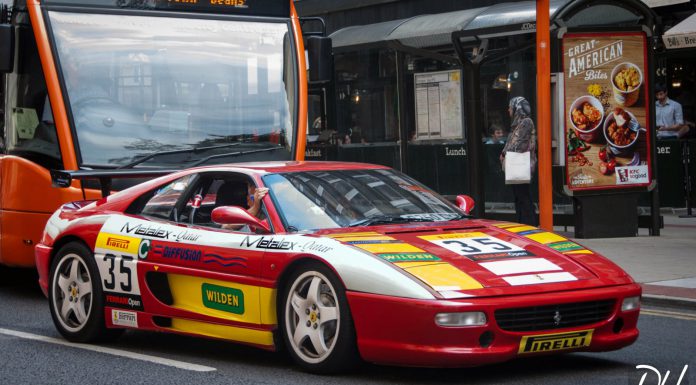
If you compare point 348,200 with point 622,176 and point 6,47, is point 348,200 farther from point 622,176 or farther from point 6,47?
point 622,176

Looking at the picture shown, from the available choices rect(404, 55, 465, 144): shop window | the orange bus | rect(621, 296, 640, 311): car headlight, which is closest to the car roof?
rect(621, 296, 640, 311): car headlight

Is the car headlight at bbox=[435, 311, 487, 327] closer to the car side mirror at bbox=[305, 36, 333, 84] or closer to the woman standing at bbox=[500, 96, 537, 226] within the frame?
the car side mirror at bbox=[305, 36, 333, 84]

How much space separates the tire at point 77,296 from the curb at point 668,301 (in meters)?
4.50

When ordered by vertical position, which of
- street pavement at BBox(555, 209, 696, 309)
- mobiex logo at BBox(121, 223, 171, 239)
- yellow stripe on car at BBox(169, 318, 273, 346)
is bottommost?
street pavement at BBox(555, 209, 696, 309)

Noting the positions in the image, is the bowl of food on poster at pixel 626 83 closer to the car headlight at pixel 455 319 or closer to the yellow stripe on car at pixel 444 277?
the yellow stripe on car at pixel 444 277

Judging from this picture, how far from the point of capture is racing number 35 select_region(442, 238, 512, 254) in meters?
7.15

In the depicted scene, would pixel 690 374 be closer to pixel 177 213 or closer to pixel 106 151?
pixel 177 213

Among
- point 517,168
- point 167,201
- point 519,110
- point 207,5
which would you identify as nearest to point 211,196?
point 167,201

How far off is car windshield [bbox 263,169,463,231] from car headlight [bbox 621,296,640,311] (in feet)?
4.77

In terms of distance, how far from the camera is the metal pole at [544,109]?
1284 centimetres

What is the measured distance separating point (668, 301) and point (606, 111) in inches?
240

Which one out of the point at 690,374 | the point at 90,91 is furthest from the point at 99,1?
the point at 690,374

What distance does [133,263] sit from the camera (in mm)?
8312

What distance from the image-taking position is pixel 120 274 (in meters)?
8.41
